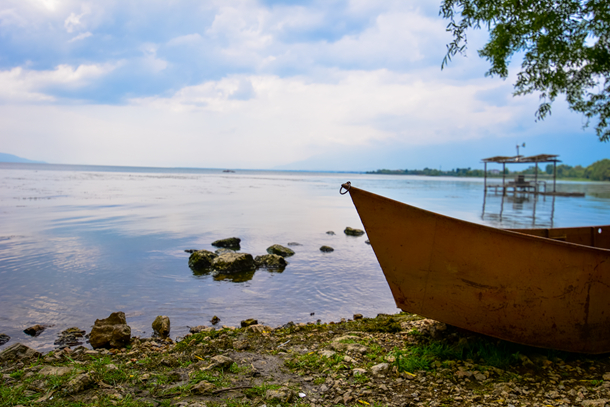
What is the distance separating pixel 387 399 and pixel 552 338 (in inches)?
75.4

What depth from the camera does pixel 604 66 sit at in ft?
26.2

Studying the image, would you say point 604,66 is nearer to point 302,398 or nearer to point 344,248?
point 344,248

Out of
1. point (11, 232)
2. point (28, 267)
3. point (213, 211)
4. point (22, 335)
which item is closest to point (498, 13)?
point (22, 335)

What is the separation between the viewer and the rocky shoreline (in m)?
3.12

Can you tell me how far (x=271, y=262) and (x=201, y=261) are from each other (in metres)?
1.75

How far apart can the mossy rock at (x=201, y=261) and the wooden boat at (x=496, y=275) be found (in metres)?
6.28

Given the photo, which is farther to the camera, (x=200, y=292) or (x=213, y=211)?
(x=213, y=211)

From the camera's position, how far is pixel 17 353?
424 centimetres

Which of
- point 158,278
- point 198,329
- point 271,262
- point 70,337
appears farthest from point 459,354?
point 158,278

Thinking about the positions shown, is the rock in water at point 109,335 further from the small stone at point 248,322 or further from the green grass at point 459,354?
the green grass at point 459,354

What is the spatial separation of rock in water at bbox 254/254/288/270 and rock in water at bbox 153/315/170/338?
3885 mm


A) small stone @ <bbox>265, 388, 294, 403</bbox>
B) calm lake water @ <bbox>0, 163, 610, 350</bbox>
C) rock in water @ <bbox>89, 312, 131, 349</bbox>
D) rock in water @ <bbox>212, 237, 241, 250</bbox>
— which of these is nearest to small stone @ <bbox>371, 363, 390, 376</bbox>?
small stone @ <bbox>265, 388, 294, 403</bbox>

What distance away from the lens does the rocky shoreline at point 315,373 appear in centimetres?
312

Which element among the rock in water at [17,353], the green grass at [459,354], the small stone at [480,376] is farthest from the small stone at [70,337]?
the small stone at [480,376]
